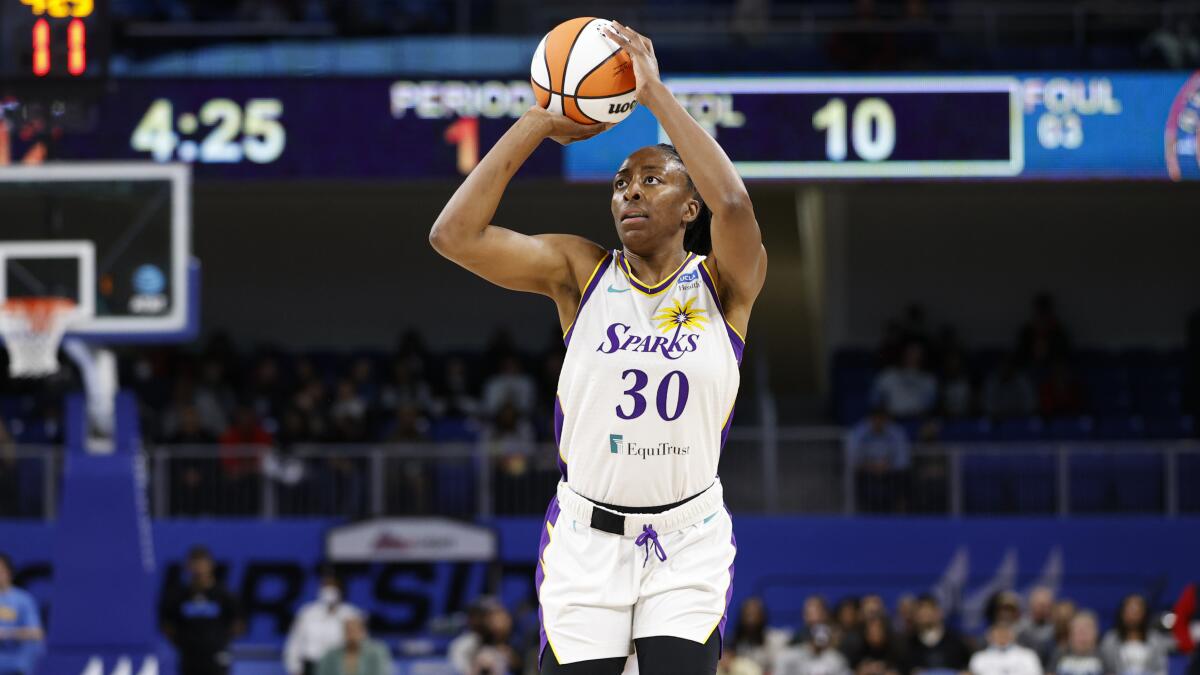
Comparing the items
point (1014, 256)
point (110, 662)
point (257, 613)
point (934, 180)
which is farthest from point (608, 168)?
point (1014, 256)

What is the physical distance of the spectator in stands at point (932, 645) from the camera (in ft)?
45.9

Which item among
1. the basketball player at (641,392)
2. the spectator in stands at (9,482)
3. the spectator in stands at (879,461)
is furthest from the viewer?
the spectator in stands at (879,461)

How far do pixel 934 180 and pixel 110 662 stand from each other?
26.7ft

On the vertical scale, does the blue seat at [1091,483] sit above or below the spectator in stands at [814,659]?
above

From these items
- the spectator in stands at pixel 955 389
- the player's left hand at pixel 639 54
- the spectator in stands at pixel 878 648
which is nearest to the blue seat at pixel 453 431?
the spectator in stands at pixel 955 389

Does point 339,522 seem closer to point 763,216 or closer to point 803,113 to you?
point 803,113

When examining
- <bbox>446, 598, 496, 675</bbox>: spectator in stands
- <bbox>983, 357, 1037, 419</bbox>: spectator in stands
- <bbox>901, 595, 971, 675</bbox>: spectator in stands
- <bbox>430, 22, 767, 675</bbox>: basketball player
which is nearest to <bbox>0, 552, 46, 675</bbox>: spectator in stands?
<bbox>446, 598, 496, 675</bbox>: spectator in stands

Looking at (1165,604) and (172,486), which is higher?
(172,486)

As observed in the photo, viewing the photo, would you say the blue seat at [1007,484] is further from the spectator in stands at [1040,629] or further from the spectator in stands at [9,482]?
the spectator in stands at [9,482]

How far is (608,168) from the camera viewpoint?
53.1 feet

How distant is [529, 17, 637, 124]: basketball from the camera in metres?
5.12

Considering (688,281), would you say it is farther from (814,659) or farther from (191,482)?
(191,482)

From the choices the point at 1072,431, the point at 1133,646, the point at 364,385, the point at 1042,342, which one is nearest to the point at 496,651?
the point at 1133,646

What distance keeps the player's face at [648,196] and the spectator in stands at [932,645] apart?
367 inches
